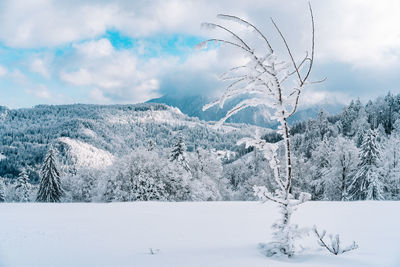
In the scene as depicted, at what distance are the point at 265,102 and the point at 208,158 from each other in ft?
92.6

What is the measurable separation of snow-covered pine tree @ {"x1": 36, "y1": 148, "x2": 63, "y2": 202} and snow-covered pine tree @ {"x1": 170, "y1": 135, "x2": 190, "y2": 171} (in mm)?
16382

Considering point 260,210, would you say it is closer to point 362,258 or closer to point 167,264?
point 362,258

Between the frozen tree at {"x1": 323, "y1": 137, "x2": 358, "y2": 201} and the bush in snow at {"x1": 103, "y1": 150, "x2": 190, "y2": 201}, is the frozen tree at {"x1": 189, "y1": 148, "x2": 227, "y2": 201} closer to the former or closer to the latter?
the bush in snow at {"x1": 103, "y1": 150, "x2": 190, "y2": 201}

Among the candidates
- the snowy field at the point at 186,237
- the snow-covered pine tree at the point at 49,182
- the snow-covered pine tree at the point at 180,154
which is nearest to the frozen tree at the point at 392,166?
the snowy field at the point at 186,237

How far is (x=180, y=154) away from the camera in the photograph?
96.8ft

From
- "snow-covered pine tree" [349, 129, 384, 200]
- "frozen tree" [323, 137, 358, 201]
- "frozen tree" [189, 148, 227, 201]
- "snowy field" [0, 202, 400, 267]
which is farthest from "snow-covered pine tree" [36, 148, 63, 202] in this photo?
"snow-covered pine tree" [349, 129, 384, 200]

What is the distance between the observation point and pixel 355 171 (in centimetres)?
2531

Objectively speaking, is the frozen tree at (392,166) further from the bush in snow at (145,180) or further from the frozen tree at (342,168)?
the bush in snow at (145,180)

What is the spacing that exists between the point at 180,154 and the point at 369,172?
1992 centimetres

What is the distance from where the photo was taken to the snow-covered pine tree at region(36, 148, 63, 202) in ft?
103

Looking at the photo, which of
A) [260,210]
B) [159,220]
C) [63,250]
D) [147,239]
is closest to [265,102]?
[147,239]

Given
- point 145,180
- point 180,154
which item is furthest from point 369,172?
point 145,180

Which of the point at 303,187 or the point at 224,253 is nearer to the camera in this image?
the point at 224,253

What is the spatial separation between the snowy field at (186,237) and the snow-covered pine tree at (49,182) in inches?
1021
